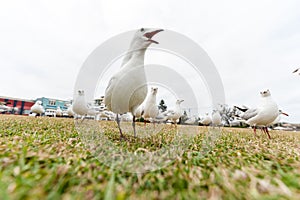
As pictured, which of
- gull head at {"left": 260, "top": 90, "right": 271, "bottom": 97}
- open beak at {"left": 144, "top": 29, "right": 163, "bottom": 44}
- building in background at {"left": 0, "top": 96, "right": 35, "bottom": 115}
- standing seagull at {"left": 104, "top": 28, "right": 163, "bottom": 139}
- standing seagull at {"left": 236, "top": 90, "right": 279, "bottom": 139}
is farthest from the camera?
building in background at {"left": 0, "top": 96, "right": 35, "bottom": 115}

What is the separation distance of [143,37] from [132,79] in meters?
0.71

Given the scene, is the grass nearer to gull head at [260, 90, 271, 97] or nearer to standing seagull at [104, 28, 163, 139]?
standing seagull at [104, 28, 163, 139]

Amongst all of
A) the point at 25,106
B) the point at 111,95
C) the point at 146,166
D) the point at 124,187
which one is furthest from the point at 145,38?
the point at 25,106

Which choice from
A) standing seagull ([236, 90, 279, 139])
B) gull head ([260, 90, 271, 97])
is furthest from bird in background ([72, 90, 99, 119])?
gull head ([260, 90, 271, 97])

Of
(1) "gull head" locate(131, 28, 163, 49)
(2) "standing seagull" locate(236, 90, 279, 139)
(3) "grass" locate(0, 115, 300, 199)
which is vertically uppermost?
(1) "gull head" locate(131, 28, 163, 49)

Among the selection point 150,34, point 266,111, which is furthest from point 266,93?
point 150,34

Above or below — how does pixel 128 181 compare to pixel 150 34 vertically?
below

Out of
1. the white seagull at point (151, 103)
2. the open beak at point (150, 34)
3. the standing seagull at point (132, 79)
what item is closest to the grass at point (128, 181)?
the standing seagull at point (132, 79)

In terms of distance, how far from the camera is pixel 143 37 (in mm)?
2162

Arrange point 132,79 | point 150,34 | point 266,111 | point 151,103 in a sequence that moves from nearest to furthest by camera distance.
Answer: point 132,79 → point 150,34 → point 266,111 → point 151,103

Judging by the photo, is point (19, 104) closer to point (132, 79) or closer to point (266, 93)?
point (132, 79)

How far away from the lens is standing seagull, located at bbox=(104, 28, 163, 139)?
1938 millimetres

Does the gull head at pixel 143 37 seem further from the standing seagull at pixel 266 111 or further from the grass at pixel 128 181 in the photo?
the standing seagull at pixel 266 111

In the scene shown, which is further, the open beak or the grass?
the open beak
